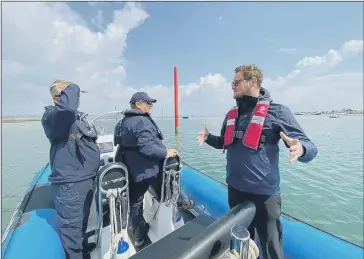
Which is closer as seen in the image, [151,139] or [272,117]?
[272,117]

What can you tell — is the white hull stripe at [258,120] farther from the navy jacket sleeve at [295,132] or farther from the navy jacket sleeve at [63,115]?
the navy jacket sleeve at [63,115]

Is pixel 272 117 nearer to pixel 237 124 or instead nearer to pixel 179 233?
pixel 237 124

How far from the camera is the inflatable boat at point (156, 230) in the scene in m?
0.97

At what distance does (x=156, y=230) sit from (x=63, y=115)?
1.46 meters

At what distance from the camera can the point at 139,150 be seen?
1849 millimetres

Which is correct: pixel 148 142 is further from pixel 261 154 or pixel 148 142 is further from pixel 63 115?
pixel 261 154

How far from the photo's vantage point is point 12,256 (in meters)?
1.28

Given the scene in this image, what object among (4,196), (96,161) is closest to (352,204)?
(96,161)

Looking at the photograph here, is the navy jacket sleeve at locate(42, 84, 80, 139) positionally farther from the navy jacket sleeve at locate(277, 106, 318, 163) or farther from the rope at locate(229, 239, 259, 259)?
the navy jacket sleeve at locate(277, 106, 318, 163)

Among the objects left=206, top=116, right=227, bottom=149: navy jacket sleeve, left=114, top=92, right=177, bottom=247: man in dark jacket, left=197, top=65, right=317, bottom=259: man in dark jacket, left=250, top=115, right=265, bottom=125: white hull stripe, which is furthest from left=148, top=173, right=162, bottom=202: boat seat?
left=250, top=115, right=265, bottom=125: white hull stripe

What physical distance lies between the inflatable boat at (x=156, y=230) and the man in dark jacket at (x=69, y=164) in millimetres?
117

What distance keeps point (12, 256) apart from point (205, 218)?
1.27 metres

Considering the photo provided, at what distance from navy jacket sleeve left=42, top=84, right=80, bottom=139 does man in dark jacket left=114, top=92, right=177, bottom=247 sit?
52cm

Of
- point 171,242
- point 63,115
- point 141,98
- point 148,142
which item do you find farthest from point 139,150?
point 171,242
